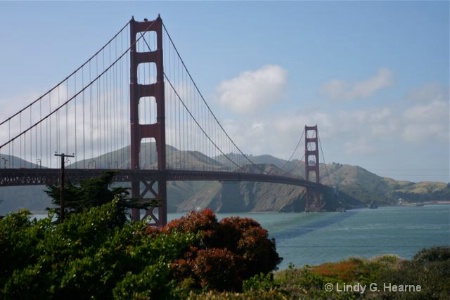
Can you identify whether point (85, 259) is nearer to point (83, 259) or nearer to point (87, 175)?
point (83, 259)

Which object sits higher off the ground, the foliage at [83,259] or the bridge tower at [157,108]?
the bridge tower at [157,108]

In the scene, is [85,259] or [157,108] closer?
[85,259]

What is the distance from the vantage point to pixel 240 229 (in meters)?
19.7

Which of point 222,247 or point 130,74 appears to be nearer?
point 222,247

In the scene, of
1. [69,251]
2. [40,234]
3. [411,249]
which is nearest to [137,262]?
[69,251]

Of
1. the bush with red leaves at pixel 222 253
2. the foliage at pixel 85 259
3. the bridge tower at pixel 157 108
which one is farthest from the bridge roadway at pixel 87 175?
the foliage at pixel 85 259

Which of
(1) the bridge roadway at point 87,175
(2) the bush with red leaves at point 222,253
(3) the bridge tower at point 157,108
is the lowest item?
(2) the bush with red leaves at point 222,253

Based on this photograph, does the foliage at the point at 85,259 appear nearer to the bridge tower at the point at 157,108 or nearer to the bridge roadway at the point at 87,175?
the bridge roadway at the point at 87,175

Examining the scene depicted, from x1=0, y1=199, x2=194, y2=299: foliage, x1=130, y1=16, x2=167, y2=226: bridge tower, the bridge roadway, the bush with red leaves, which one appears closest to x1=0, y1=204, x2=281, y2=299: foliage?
x1=0, y1=199, x2=194, y2=299: foliage

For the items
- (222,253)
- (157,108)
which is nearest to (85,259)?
(222,253)

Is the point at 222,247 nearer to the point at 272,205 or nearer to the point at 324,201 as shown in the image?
the point at 324,201

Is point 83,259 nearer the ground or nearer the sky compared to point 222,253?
nearer the sky

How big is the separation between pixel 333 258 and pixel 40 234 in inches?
1369

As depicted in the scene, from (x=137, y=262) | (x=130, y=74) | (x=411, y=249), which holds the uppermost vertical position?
(x=130, y=74)
